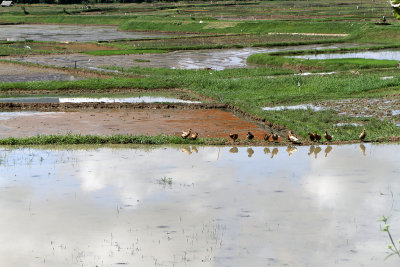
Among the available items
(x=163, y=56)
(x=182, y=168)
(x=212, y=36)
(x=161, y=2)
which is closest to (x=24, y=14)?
(x=161, y=2)

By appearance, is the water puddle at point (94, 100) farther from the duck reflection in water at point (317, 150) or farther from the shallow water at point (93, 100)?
the duck reflection in water at point (317, 150)

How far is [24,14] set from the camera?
5878 centimetres

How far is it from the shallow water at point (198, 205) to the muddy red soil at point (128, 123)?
1.81 metres

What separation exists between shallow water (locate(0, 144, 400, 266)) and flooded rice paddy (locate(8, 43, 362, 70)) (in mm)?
14074

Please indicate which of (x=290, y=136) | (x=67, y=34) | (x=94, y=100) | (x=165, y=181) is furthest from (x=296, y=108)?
(x=67, y=34)

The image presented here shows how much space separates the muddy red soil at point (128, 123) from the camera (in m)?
12.7

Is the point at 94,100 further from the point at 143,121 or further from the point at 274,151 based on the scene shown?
the point at 274,151

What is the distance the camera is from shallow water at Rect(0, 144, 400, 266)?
618cm

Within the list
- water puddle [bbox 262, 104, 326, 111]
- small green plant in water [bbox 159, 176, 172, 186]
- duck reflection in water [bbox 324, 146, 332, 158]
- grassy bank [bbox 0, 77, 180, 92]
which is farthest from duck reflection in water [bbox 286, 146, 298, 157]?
grassy bank [bbox 0, 77, 180, 92]

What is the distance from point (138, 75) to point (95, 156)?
36.6ft

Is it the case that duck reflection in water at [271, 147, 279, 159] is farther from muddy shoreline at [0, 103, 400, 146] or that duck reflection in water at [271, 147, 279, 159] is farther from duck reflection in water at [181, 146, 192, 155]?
duck reflection in water at [181, 146, 192, 155]

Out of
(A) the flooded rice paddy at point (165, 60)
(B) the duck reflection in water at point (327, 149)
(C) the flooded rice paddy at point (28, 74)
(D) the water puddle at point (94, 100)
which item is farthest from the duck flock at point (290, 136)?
(A) the flooded rice paddy at point (165, 60)

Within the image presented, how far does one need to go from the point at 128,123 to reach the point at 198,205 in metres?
6.22

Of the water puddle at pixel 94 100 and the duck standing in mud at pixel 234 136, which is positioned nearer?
the duck standing in mud at pixel 234 136
